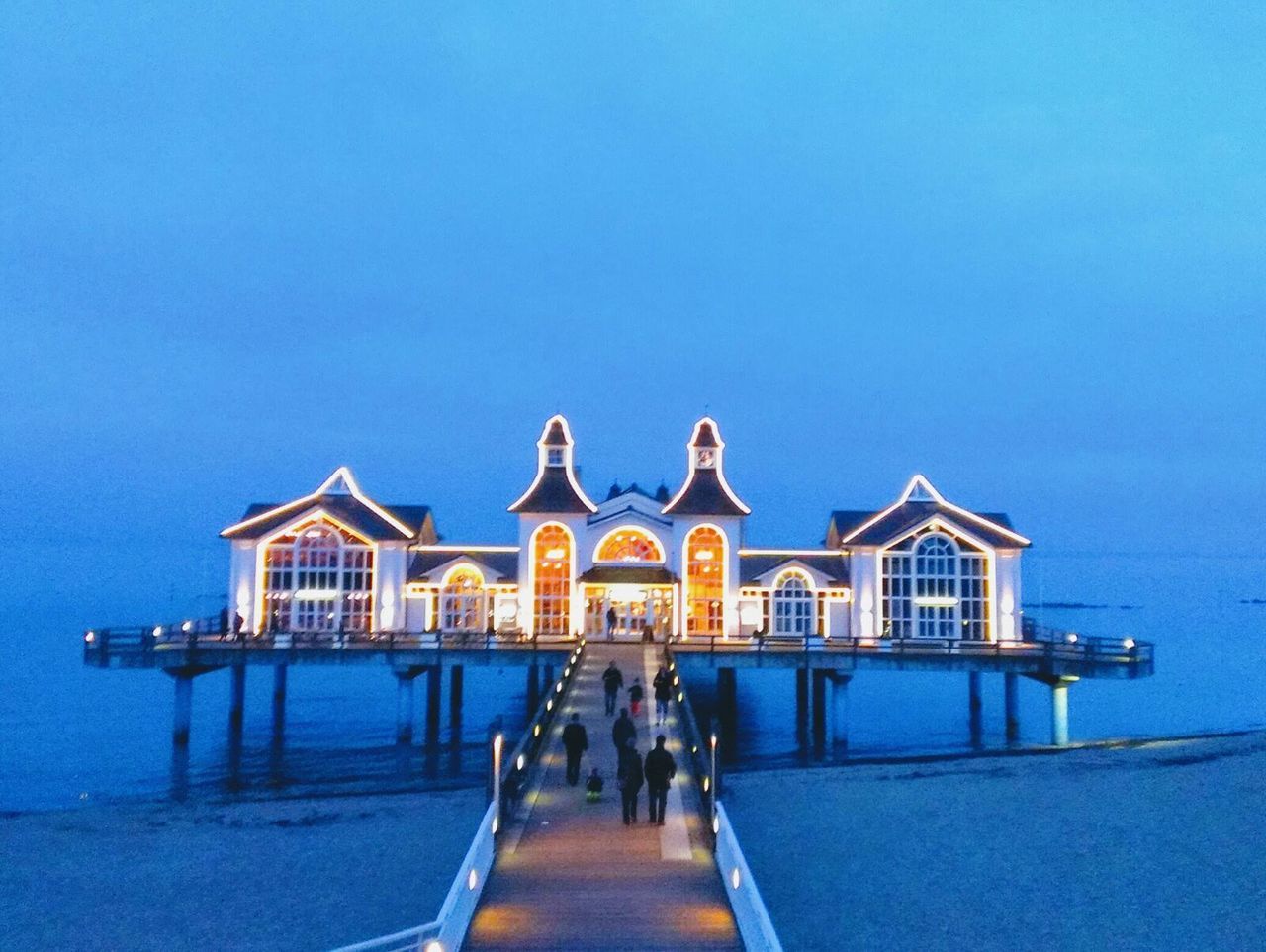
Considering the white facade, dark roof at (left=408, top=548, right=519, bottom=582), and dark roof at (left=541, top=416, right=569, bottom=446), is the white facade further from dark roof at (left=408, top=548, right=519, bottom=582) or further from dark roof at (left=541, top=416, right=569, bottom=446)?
dark roof at (left=541, top=416, right=569, bottom=446)

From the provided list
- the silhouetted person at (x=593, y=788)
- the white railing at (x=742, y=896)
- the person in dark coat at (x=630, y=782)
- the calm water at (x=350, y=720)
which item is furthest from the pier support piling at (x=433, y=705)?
the white railing at (x=742, y=896)

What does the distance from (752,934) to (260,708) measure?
44332 millimetres

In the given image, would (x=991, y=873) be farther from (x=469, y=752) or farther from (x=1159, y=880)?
(x=469, y=752)

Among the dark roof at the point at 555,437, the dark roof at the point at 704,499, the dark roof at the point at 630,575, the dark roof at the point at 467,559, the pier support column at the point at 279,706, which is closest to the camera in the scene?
the pier support column at the point at 279,706

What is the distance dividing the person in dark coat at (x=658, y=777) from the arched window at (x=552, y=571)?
23.3 meters

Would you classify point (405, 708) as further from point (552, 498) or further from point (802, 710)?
point (802, 710)

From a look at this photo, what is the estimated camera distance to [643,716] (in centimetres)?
2158

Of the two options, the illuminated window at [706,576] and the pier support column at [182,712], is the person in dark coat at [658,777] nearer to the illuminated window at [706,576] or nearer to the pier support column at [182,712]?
the pier support column at [182,712]

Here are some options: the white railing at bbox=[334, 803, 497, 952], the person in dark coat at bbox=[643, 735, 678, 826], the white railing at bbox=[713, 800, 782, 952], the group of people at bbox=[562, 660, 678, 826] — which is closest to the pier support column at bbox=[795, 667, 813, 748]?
the group of people at bbox=[562, 660, 678, 826]

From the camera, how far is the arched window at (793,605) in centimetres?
3722

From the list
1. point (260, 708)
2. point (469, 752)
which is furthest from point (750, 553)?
point (260, 708)

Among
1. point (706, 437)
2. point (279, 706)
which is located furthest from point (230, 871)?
point (706, 437)

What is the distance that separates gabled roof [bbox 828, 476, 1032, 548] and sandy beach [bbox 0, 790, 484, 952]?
17272 millimetres

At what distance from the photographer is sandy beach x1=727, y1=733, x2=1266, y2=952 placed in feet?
48.7
